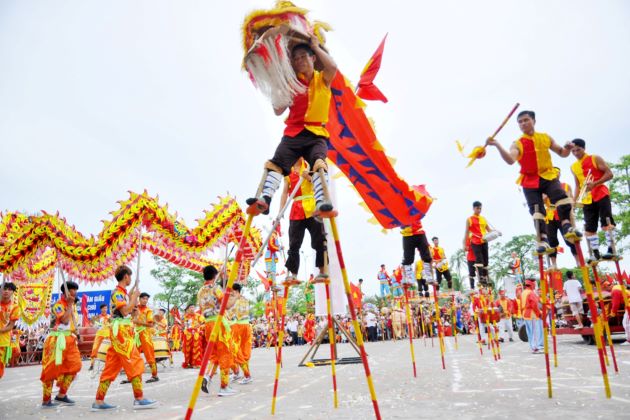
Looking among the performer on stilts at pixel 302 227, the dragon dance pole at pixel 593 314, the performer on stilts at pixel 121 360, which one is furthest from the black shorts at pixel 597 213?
the performer on stilts at pixel 121 360

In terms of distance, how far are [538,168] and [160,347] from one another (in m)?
11.4

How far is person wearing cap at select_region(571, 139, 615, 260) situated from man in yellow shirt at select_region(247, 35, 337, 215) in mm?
4471

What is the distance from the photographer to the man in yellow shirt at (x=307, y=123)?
12.7 feet

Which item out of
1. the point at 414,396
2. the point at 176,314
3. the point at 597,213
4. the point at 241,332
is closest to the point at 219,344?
the point at 241,332

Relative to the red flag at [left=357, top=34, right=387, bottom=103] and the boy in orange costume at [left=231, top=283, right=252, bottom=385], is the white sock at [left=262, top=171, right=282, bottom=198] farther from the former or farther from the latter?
the boy in orange costume at [left=231, top=283, right=252, bottom=385]

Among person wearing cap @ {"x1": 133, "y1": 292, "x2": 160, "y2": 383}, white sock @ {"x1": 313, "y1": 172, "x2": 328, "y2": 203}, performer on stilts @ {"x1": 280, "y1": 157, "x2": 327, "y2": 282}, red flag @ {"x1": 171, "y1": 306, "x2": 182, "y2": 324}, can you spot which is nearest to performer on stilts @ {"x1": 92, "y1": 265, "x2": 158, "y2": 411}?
performer on stilts @ {"x1": 280, "y1": 157, "x2": 327, "y2": 282}

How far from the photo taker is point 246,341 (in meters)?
8.98

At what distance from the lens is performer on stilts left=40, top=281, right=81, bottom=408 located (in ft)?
22.7

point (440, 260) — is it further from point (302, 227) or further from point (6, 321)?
point (6, 321)

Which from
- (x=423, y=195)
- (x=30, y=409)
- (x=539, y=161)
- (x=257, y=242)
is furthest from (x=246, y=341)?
(x=257, y=242)

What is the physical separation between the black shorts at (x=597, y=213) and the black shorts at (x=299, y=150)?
515 centimetres

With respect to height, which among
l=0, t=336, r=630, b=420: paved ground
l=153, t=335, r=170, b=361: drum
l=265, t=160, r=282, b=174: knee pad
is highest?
l=265, t=160, r=282, b=174: knee pad

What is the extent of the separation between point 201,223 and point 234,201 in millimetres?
1508

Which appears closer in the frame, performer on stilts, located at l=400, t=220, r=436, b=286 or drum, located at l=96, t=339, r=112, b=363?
performer on stilts, located at l=400, t=220, r=436, b=286
